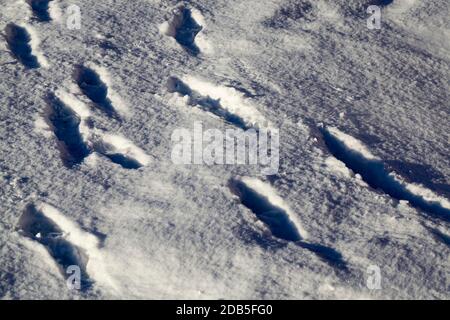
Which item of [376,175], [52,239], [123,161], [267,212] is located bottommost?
[52,239]

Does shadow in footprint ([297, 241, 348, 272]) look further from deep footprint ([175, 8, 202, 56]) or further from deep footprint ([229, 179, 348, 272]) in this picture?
deep footprint ([175, 8, 202, 56])

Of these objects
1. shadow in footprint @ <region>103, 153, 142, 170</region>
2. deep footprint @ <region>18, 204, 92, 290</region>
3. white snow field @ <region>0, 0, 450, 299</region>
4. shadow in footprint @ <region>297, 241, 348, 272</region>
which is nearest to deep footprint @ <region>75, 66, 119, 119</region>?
white snow field @ <region>0, 0, 450, 299</region>

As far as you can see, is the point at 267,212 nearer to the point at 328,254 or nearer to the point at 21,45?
the point at 328,254

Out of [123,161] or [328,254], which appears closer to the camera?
[328,254]

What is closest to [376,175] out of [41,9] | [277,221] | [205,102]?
[277,221]

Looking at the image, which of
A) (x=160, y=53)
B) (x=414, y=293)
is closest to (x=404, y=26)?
(x=160, y=53)

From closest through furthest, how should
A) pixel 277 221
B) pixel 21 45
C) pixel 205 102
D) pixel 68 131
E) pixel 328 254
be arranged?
1. pixel 328 254
2. pixel 277 221
3. pixel 68 131
4. pixel 205 102
5. pixel 21 45

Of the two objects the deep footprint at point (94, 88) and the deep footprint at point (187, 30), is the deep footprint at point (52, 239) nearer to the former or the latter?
the deep footprint at point (94, 88)
